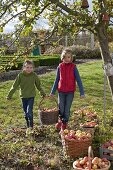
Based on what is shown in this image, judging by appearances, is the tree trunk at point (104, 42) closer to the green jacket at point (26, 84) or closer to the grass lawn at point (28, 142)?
the grass lawn at point (28, 142)

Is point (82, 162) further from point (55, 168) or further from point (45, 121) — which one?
point (45, 121)

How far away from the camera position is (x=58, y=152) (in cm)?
521

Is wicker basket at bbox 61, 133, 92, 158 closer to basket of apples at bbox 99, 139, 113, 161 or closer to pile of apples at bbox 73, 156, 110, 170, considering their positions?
basket of apples at bbox 99, 139, 113, 161

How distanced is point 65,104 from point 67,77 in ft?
1.49

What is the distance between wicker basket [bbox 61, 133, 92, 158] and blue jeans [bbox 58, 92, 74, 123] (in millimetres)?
1298

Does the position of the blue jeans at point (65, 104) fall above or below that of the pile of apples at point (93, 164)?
above

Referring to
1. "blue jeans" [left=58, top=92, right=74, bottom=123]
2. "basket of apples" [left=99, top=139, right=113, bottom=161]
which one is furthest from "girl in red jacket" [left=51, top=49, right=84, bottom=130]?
"basket of apples" [left=99, top=139, right=113, bottom=161]

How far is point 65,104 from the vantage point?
620cm

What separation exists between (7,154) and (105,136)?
1536 millimetres

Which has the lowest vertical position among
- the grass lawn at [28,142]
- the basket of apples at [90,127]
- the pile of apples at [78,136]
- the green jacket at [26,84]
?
the grass lawn at [28,142]

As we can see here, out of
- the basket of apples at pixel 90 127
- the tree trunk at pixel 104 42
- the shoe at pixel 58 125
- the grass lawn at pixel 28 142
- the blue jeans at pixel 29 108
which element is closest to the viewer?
the grass lawn at pixel 28 142

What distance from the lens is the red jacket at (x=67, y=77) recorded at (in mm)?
6043

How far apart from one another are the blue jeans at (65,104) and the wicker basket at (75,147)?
1298 mm

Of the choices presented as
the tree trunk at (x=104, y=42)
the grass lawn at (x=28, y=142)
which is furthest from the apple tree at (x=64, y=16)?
the grass lawn at (x=28, y=142)
